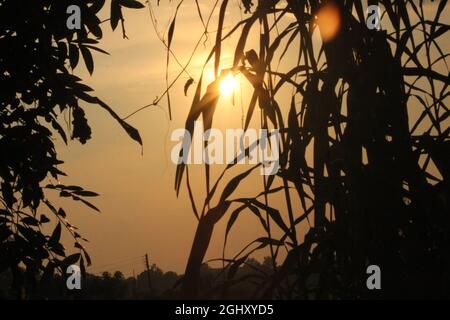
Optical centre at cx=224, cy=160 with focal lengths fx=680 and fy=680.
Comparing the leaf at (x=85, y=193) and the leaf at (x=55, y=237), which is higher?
the leaf at (x=85, y=193)

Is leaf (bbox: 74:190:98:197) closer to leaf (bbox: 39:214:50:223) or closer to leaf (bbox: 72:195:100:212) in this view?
leaf (bbox: 72:195:100:212)

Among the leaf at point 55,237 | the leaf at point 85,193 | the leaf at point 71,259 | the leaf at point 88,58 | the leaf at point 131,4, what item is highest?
the leaf at point 131,4

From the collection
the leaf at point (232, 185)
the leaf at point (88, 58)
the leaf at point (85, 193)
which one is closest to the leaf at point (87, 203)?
the leaf at point (85, 193)

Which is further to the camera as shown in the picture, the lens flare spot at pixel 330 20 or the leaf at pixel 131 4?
the leaf at pixel 131 4

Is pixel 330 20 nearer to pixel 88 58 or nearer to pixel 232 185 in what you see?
pixel 232 185

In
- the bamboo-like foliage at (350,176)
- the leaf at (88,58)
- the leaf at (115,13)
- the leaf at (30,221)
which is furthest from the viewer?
the leaf at (30,221)

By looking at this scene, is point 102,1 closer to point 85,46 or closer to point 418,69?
point 85,46

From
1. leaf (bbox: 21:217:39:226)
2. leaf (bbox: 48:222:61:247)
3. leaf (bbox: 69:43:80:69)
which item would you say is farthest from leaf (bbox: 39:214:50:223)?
leaf (bbox: 69:43:80:69)

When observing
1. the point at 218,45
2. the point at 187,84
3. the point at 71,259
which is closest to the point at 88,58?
the point at 71,259

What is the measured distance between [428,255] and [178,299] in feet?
1.46

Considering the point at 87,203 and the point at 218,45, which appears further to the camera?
the point at 87,203

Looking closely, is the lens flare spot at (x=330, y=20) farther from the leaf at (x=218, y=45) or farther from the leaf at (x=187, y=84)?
the leaf at (x=187, y=84)

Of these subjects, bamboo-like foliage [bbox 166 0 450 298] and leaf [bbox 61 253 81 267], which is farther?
leaf [bbox 61 253 81 267]

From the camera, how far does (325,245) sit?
4.06ft
